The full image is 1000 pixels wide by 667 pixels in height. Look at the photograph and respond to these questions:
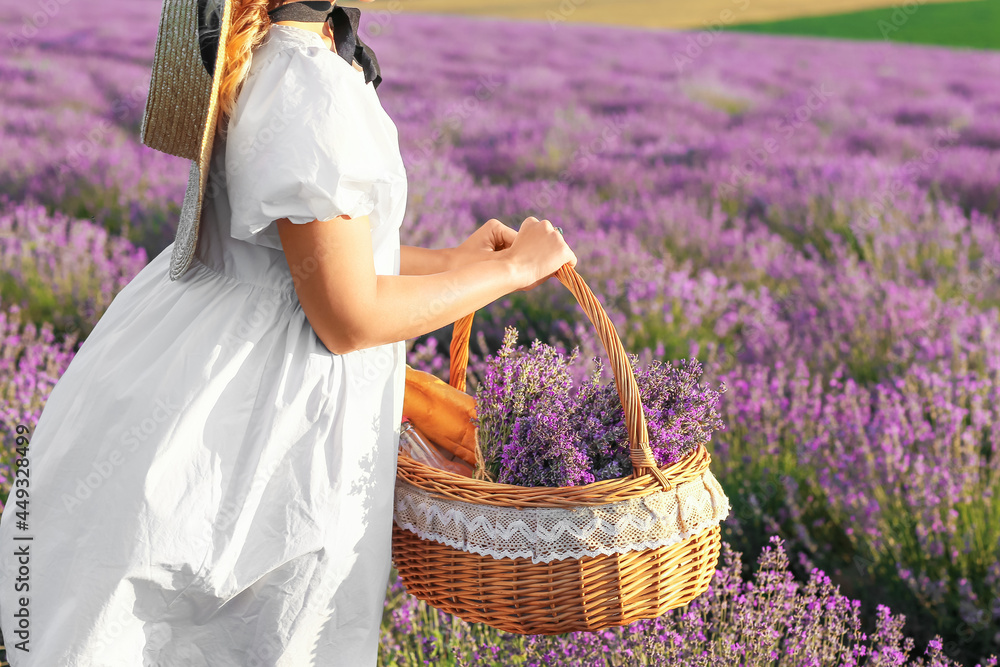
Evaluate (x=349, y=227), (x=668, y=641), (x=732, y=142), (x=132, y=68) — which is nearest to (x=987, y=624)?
(x=668, y=641)

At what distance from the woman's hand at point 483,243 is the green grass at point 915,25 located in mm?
17967

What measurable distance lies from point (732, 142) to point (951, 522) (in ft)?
17.0

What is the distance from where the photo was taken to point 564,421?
4.34 feet

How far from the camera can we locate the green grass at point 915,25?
55.9 ft

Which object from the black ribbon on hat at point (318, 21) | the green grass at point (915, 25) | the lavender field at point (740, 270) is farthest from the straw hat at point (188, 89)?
the green grass at point (915, 25)

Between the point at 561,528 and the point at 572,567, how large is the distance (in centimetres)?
8

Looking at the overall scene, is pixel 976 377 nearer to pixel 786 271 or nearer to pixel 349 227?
pixel 786 271

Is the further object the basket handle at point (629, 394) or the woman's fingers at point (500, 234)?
the woman's fingers at point (500, 234)

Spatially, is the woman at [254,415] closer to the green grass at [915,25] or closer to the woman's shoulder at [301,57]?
the woman's shoulder at [301,57]

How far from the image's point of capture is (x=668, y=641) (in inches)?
67.6

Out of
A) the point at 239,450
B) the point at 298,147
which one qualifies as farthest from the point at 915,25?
the point at 239,450

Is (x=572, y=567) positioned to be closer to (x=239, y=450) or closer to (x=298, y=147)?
(x=239, y=450)

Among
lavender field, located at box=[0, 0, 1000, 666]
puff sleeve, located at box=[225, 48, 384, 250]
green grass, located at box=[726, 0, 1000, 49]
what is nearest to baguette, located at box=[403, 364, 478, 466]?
puff sleeve, located at box=[225, 48, 384, 250]

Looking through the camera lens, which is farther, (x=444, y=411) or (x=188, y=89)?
(x=444, y=411)
